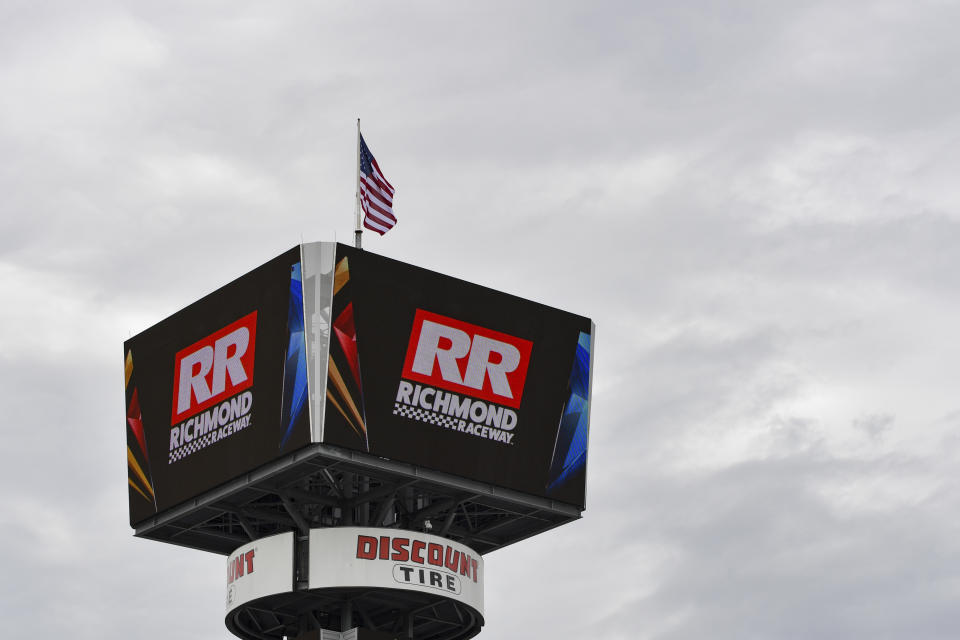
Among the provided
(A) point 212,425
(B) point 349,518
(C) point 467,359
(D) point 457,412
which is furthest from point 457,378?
(A) point 212,425

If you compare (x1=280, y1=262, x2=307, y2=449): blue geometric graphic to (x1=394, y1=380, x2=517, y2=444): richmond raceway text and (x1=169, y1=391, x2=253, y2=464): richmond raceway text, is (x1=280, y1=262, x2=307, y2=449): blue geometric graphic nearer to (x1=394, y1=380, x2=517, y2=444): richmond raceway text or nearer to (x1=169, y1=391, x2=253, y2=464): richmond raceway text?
(x1=169, y1=391, x2=253, y2=464): richmond raceway text

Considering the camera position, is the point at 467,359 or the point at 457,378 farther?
the point at 467,359

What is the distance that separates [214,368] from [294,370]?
5.38m

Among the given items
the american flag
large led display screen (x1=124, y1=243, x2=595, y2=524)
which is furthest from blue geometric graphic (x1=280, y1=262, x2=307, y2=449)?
the american flag

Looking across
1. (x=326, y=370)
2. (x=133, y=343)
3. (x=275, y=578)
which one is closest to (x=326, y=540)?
(x=275, y=578)

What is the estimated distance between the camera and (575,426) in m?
80.6

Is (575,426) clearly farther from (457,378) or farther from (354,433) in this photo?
(354,433)

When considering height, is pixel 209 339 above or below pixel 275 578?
above

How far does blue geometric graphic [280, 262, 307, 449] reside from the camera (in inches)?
2896

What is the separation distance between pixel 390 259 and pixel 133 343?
13.1 metres

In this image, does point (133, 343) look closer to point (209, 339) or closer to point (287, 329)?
point (209, 339)

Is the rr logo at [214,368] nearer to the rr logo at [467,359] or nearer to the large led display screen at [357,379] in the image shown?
the large led display screen at [357,379]

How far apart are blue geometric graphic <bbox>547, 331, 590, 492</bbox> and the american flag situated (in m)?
9.37

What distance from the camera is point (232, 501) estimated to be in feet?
257
